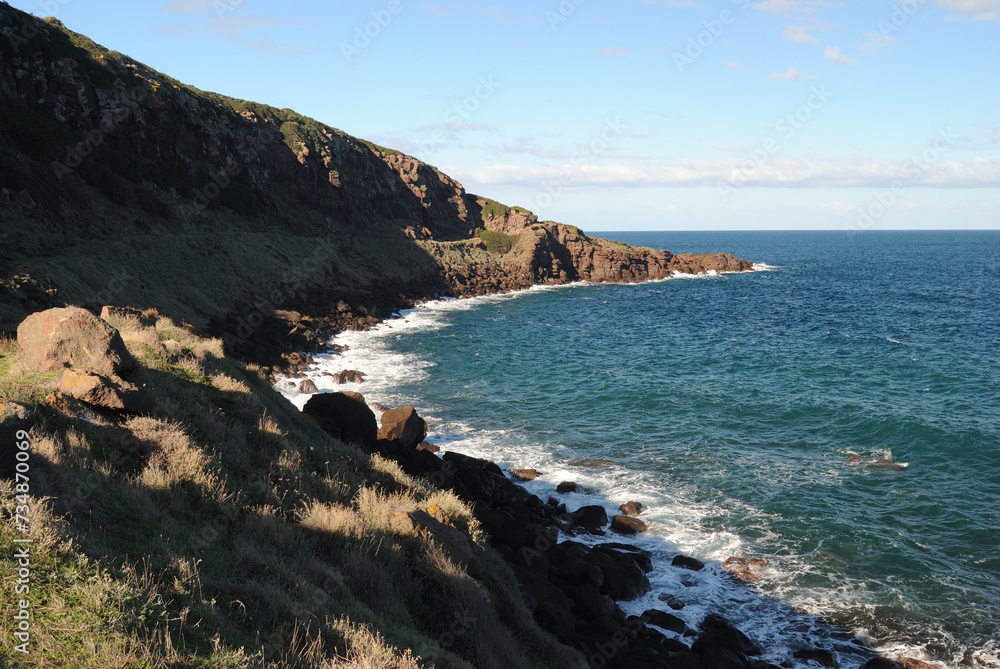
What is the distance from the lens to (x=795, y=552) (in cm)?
1864

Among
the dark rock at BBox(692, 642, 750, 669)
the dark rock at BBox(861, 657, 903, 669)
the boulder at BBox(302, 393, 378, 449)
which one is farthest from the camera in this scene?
the boulder at BBox(302, 393, 378, 449)

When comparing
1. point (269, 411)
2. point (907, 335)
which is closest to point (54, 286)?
point (269, 411)

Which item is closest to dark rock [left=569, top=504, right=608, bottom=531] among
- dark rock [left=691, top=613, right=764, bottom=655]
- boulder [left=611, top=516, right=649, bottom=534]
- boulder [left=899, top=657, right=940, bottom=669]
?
boulder [left=611, top=516, right=649, bottom=534]

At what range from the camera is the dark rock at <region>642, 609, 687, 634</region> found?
15.3m

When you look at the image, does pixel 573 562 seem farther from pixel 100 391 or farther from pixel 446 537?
pixel 100 391

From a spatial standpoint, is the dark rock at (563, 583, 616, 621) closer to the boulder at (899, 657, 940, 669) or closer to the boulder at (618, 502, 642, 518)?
the boulder at (618, 502, 642, 518)

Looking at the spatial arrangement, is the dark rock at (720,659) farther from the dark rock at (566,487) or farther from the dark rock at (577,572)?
the dark rock at (566,487)

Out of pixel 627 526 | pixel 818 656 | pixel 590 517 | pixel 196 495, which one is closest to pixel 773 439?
pixel 627 526

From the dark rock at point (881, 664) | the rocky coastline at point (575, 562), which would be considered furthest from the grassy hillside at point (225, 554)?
the dark rock at point (881, 664)

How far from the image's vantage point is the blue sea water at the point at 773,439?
53.8ft

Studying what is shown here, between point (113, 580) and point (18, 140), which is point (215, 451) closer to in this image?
point (113, 580)

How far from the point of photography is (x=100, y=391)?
979 centimetres

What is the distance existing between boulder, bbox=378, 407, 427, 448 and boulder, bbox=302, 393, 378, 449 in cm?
166

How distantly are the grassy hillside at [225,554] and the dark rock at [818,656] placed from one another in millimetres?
7355
